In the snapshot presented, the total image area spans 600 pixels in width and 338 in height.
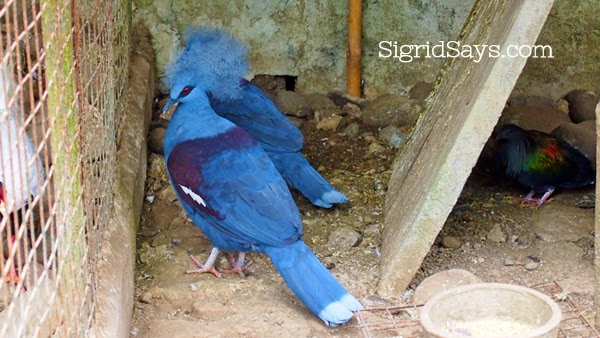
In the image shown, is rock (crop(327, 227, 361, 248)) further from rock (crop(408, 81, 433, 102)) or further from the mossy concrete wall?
rock (crop(408, 81, 433, 102))

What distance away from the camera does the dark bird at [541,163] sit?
484 centimetres

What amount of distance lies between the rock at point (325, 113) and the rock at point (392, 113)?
179mm

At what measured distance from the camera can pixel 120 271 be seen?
356cm

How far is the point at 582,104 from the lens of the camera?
5.69 m

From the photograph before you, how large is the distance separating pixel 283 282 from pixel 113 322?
108 cm

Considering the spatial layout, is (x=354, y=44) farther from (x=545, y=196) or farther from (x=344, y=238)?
(x=344, y=238)

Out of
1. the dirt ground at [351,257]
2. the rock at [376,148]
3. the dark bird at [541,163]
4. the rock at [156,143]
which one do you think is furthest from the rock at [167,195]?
the dark bird at [541,163]

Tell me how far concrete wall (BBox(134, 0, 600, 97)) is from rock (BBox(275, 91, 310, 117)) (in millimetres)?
191

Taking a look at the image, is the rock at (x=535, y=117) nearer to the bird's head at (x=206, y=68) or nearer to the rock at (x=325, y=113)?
the rock at (x=325, y=113)

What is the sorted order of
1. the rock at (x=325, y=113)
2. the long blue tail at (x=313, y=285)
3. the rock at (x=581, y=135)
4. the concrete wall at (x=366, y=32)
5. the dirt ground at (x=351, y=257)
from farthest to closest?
1. the rock at (x=325, y=113)
2. the concrete wall at (x=366, y=32)
3. the rock at (x=581, y=135)
4. the dirt ground at (x=351, y=257)
5. the long blue tail at (x=313, y=285)

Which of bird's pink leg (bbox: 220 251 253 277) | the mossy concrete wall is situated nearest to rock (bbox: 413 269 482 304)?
bird's pink leg (bbox: 220 251 253 277)

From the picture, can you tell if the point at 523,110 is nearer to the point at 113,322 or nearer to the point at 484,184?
the point at 484,184

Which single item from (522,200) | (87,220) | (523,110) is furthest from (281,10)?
(87,220)

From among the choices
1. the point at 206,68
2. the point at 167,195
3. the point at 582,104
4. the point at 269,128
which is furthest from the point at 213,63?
the point at 582,104
